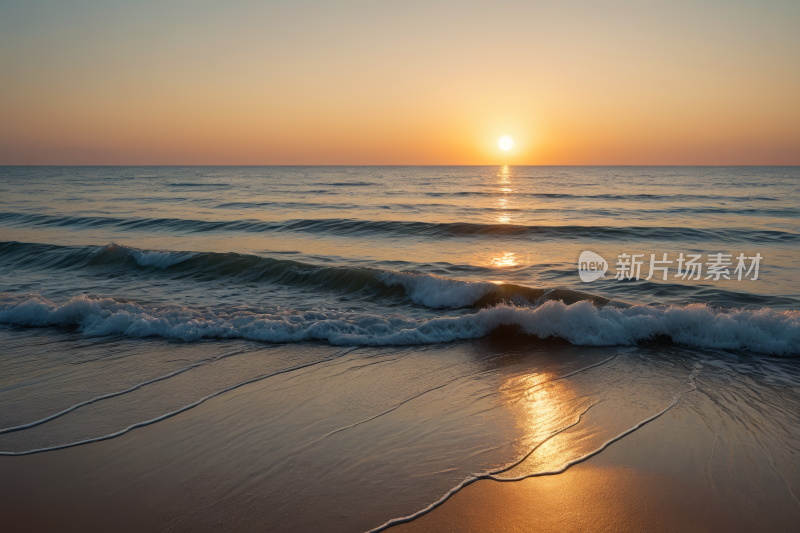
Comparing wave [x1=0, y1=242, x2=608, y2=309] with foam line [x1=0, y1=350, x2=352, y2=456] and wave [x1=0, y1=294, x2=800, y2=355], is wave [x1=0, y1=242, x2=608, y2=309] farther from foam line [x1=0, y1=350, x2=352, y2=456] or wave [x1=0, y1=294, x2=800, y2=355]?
foam line [x1=0, y1=350, x2=352, y2=456]

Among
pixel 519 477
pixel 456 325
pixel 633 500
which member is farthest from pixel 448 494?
pixel 456 325

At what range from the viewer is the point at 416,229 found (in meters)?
20.5

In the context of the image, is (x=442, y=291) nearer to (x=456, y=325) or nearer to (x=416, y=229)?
(x=456, y=325)

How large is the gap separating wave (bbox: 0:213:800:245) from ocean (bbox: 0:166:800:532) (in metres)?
3.08

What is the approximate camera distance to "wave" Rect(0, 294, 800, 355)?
24.7 feet

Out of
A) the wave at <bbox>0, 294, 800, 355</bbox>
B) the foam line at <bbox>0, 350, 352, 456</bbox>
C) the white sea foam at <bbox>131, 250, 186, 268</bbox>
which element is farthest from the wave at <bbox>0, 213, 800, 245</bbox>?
the foam line at <bbox>0, 350, 352, 456</bbox>

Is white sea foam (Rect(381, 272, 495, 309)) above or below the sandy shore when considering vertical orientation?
below

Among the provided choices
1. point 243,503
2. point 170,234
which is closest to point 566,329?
point 243,503

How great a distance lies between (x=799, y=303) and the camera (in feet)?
30.9

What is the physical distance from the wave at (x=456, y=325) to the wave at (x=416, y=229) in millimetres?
10818

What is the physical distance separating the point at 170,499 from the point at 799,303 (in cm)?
1104

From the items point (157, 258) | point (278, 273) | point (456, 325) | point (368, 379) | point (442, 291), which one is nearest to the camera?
point (368, 379)

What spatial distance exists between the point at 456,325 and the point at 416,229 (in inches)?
494

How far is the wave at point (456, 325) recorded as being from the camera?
7514mm
